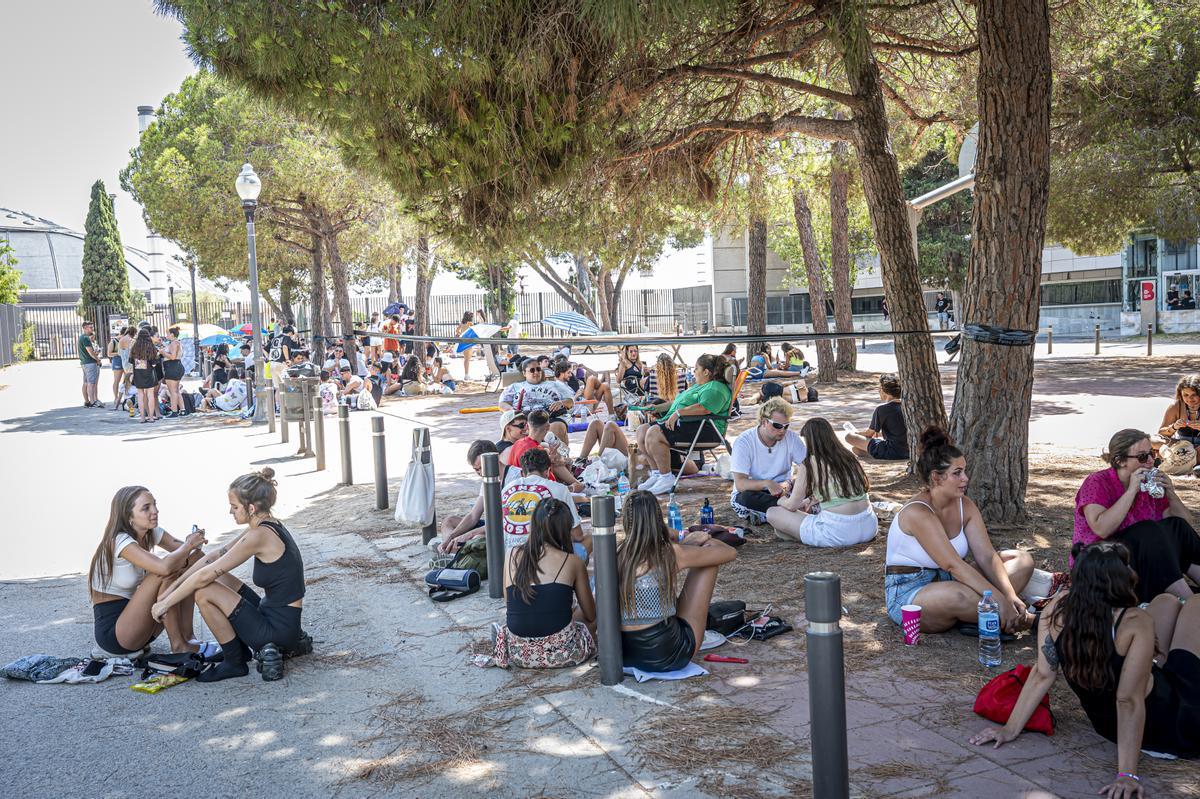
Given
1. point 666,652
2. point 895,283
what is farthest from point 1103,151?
point 666,652

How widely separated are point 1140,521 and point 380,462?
687cm

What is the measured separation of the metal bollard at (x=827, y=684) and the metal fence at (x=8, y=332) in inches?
1516

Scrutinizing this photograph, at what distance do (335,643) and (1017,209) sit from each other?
5802 millimetres

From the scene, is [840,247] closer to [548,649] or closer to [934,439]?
[934,439]

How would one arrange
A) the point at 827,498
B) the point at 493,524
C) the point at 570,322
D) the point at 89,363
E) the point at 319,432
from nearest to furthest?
the point at 493,524
the point at 827,498
the point at 319,432
the point at 89,363
the point at 570,322

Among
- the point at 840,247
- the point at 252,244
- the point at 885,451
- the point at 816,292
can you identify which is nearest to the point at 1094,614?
the point at 885,451

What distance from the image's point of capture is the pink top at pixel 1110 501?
5.63 metres

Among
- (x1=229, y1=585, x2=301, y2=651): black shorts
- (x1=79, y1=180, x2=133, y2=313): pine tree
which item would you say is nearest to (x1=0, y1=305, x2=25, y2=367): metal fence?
(x1=79, y1=180, x2=133, y2=313): pine tree

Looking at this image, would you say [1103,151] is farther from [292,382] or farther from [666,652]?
[666,652]

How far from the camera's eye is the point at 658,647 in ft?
17.0

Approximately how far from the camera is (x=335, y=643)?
6.23 meters

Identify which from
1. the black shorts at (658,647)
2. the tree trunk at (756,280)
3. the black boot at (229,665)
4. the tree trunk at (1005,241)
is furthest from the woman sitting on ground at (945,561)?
the tree trunk at (756,280)

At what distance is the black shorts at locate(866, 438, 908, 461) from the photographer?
37.0 ft

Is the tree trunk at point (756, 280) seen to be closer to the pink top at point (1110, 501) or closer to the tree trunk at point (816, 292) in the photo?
the tree trunk at point (816, 292)
